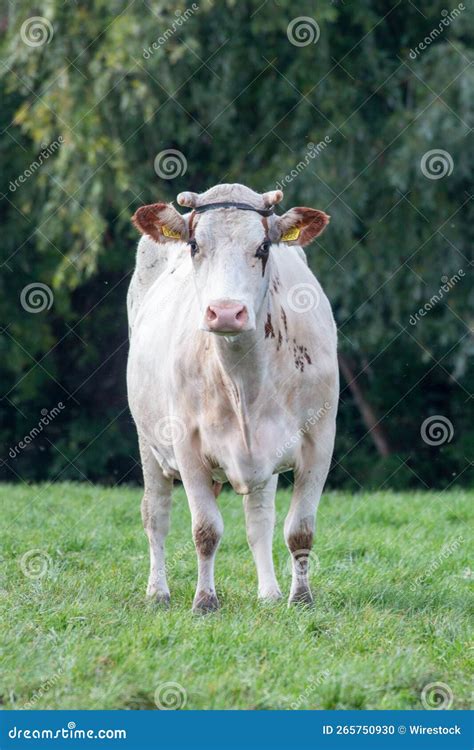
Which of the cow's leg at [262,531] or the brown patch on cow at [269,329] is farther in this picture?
the cow's leg at [262,531]

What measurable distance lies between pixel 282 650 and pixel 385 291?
9.75 metres

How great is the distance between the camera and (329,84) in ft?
47.2

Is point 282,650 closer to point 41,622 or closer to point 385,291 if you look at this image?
point 41,622

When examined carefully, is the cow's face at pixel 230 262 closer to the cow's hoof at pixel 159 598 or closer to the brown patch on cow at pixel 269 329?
the brown patch on cow at pixel 269 329
